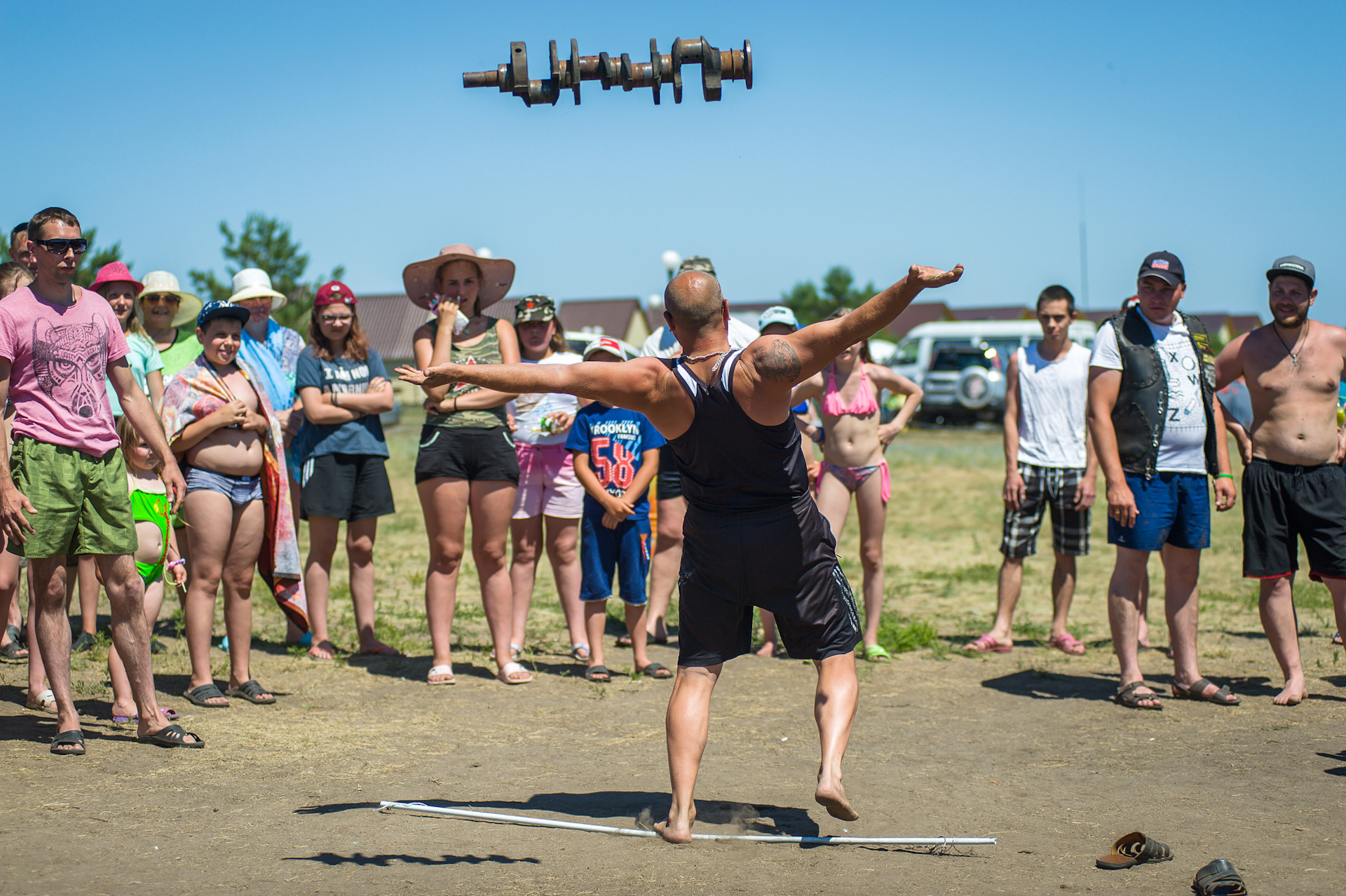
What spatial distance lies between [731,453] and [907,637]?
160 inches

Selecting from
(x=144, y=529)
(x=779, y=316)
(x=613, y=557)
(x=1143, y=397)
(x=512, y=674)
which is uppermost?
(x=779, y=316)

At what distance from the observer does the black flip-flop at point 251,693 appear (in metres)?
6.23

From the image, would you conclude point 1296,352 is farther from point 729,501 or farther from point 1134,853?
point 729,501

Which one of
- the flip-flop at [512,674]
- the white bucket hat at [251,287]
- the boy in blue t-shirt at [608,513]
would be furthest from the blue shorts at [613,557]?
the white bucket hat at [251,287]

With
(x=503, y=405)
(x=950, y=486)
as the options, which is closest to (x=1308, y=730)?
(x=503, y=405)

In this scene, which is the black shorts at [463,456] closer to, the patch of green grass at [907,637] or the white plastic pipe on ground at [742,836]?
the white plastic pipe on ground at [742,836]

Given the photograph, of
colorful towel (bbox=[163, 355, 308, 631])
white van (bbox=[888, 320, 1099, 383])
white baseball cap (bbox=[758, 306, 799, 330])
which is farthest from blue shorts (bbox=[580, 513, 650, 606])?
white van (bbox=[888, 320, 1099, 383])

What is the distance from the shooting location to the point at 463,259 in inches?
Answer: 264

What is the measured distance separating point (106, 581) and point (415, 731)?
5.17 ft

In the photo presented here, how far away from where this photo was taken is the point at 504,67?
190 inches

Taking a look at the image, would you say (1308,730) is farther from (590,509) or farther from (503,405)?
(503,405)

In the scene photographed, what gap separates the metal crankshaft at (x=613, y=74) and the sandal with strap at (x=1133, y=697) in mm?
3752

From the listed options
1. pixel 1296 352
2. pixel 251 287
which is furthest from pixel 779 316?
pixel 251 287

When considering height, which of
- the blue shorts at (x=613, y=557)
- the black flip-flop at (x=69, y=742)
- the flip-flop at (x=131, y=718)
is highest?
the blue shorts at (x=613, y=557)
